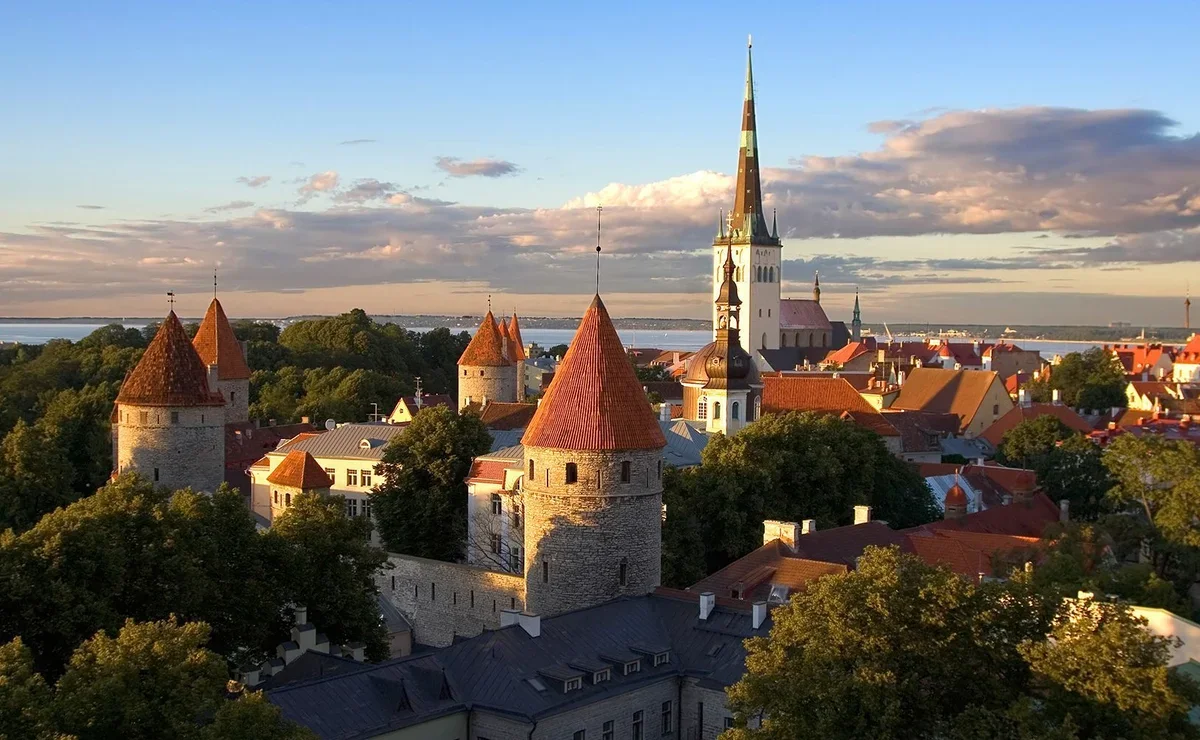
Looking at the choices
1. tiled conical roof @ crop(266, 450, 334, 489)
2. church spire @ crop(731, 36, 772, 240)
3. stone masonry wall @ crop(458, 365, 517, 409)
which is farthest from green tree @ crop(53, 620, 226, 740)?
church spire @ crop(731, 36, 772, 240)

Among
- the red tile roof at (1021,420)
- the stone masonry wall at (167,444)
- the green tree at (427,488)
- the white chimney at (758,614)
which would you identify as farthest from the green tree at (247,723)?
the red tile roof at (1021,420)

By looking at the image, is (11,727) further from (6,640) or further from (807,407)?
(807,407)

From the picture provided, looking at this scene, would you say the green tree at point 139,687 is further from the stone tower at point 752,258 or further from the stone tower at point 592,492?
the stone tower at point 752,258

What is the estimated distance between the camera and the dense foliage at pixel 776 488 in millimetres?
36906

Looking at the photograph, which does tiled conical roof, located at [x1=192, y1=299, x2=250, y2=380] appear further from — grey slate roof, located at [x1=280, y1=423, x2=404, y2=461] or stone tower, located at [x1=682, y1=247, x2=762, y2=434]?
stone tower, located at [x1=682, y1=247, x2=762, y2=434]

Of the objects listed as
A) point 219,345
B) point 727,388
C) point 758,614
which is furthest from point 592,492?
point 219,345

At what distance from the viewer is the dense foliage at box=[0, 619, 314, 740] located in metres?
16.0

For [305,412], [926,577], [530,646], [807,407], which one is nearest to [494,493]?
[530,646]

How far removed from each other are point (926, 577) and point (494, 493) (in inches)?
905

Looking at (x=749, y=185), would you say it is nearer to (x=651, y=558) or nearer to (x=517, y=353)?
(x=517, y=353)

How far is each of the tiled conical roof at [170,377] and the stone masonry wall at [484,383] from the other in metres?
25.3

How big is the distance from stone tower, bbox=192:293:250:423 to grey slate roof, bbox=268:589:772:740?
32379 mm

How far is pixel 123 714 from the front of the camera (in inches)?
649

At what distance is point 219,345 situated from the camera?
55.0m
